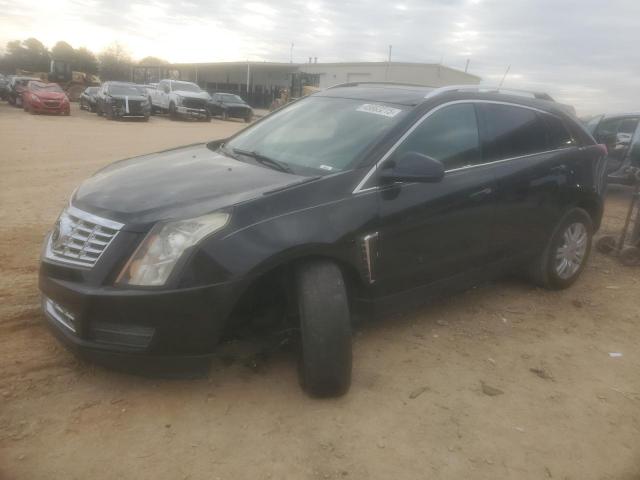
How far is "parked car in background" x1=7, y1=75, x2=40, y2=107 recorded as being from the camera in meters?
27.7

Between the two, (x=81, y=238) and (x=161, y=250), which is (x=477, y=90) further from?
(x=81, y=238)

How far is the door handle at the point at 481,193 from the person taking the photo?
3.73m

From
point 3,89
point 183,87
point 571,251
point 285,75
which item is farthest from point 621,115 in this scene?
point 285,75

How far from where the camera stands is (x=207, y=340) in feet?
9.02

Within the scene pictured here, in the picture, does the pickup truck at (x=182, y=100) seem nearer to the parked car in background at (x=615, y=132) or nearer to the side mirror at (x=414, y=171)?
the parked car in background at (x=615, y=132)

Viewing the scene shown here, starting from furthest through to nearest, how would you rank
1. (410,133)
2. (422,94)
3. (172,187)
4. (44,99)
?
1. (44,99)
2. (422,94)
3. (410,133)
4. (172,187)

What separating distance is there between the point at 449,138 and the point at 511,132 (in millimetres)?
748

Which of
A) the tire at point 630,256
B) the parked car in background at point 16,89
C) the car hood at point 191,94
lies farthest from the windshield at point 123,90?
the tire at point 630,256

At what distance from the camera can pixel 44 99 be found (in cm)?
2356

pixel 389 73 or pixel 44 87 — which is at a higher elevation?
pixel 389 73

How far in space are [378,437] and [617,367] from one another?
1.98 metres

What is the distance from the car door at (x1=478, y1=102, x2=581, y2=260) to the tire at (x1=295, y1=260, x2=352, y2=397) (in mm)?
1651

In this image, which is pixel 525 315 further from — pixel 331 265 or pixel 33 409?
pixel 33 409

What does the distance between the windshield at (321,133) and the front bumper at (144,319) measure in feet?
3.75
